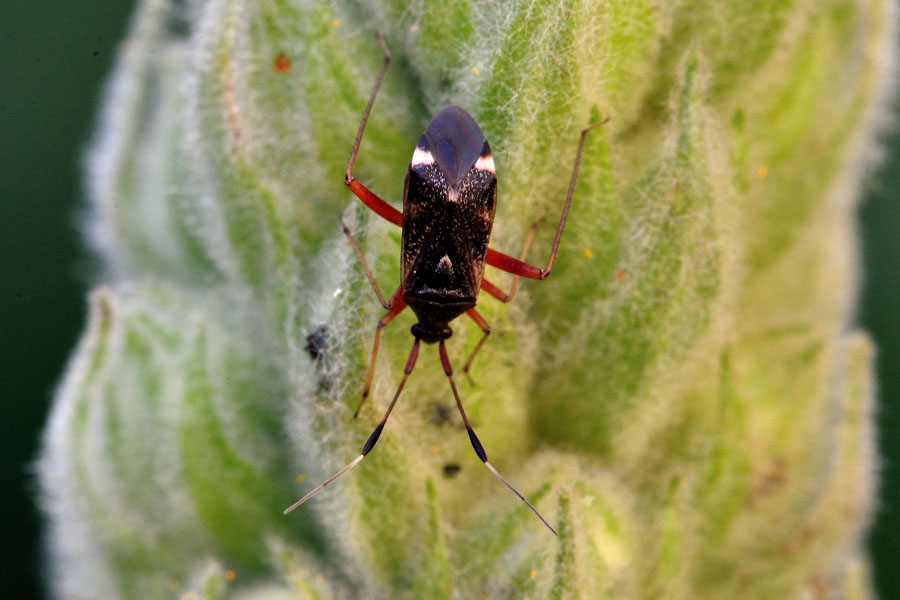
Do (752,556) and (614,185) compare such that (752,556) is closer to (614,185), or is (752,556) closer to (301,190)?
(614,185)

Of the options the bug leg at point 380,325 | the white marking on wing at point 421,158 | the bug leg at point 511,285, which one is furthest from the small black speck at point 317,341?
the white marking on wing at point 421,158

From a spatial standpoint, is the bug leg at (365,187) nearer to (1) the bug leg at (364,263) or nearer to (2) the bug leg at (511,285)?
(1) the bug leg at (364,263)

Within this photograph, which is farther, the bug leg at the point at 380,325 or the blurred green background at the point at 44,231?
the blurred green background at the point at 44,231

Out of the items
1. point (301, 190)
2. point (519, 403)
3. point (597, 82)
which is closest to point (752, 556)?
point (519, 403)

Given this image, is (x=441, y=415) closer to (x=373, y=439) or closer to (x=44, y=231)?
(x=373, y=439)

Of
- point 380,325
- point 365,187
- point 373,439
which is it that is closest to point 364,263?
point 380,325

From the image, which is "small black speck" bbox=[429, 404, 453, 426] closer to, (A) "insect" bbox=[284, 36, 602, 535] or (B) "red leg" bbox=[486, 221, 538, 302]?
(A) "insect" bbox=[284, 36, 602, 535]
